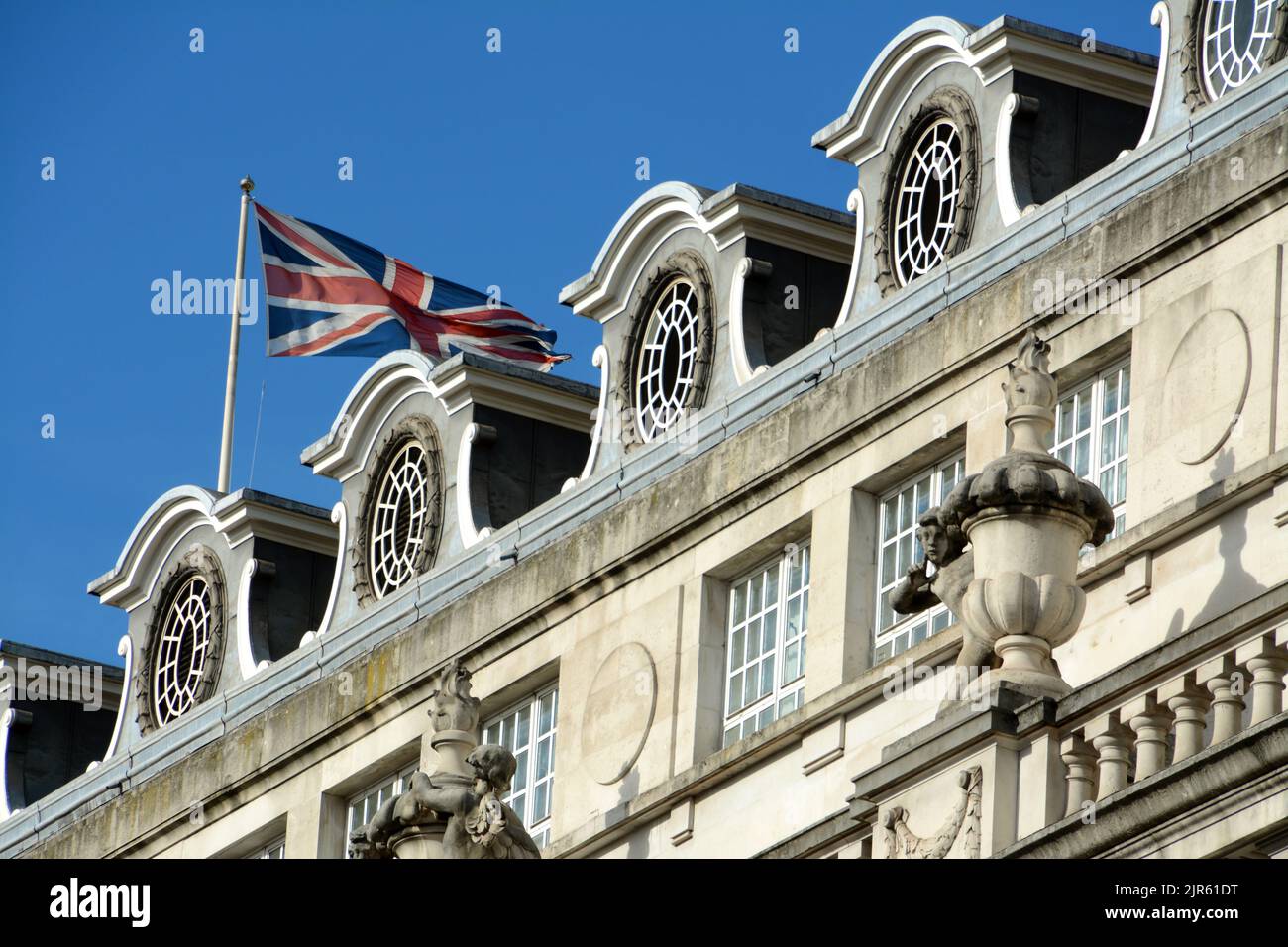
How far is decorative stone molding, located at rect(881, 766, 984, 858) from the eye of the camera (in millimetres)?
28594

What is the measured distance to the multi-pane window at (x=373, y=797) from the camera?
41844mm

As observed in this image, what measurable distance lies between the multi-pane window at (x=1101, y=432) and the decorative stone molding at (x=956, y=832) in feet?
17.0

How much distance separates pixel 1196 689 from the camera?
27.5 metres

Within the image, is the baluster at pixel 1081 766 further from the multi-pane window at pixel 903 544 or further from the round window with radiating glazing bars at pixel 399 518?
the round window with radiating glazing bars at pixel 399 518

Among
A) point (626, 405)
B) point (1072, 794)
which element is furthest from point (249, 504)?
point (1072, 794)

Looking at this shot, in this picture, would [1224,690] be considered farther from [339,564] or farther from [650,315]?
[339,564]

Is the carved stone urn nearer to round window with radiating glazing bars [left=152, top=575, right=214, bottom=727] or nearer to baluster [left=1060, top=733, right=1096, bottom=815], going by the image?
baluster [left=1060, top=733, right=1096, bottom=815]

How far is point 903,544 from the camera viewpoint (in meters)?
36.5

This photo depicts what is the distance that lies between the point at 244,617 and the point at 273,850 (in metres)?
3.22

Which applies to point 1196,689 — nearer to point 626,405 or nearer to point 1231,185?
point 1231,185

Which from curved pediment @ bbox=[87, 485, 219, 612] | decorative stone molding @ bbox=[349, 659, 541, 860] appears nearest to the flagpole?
curved pediment @ bbox=[87, 485, 219, 612]

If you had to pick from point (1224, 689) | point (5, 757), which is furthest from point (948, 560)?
point (5, 757)

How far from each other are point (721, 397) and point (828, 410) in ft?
6.94

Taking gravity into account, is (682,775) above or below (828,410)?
below
